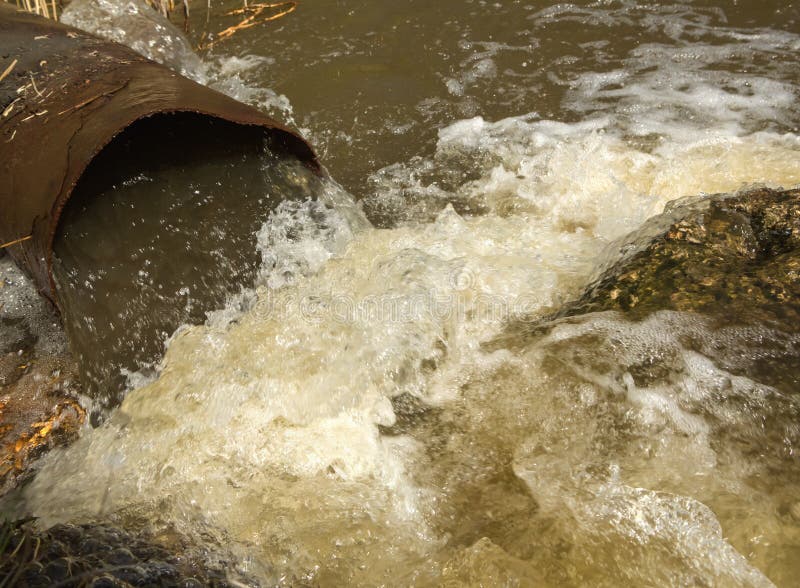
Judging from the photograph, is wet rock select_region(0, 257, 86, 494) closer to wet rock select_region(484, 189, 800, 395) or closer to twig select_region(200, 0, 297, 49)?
wet rock select_region(484, 189, 800, 395)

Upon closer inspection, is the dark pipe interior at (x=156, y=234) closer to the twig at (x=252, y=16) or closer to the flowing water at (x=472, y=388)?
the flowing water at (x=472, y=388)

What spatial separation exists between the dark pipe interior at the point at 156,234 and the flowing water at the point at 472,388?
0.31ft

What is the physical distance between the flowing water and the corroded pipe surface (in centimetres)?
55

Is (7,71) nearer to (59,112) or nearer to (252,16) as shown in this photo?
(59,112)

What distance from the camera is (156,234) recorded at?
99.8 inches

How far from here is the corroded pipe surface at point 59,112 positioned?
207 centimetres

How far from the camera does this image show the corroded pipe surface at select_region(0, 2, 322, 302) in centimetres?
207

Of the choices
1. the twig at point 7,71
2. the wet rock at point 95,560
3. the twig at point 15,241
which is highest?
the twig at point 7,71

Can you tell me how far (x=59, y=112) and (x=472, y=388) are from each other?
1.86 m

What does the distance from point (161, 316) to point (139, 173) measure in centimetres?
59

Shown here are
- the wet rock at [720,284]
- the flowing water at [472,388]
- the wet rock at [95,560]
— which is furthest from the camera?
the wet rock at [720,284]

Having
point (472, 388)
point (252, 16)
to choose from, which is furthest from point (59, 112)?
point (252, 16)

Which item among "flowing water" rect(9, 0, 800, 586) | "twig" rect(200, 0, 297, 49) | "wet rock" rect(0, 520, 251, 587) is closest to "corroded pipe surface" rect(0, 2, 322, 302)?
"flowing water" rect(9, 0, 800, 586)

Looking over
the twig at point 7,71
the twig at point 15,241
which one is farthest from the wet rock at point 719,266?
the twig at point 7,71
